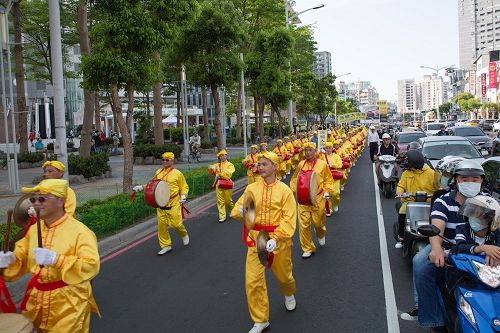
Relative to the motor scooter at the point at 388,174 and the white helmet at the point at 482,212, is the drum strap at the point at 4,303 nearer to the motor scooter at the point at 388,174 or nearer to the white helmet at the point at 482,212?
the white helmet at the point at 482,212

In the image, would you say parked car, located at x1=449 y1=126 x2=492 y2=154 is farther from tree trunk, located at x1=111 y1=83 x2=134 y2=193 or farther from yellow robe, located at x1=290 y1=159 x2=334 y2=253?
yellow robe, located at x1=290 y1=159 x2=334 y2=253

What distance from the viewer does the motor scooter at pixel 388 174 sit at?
46.4ft

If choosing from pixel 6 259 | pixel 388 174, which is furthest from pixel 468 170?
pixel 388 174

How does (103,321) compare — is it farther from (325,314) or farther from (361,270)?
(361,270)

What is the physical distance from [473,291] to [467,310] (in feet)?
0.46

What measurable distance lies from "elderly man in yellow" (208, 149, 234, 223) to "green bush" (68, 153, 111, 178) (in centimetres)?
969

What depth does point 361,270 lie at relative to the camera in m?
7.54

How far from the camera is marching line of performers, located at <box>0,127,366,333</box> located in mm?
3719

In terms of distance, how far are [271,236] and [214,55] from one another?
16.4m

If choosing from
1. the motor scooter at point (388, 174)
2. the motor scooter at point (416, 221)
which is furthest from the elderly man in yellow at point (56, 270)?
the motor scooter at point (388, 174)

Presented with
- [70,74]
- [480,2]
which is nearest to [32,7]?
[70,74]

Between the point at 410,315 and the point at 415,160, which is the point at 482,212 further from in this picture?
the point at 415,160

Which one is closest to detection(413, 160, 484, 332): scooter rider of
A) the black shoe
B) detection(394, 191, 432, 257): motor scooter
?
the black shoe

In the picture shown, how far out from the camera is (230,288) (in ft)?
22.6
